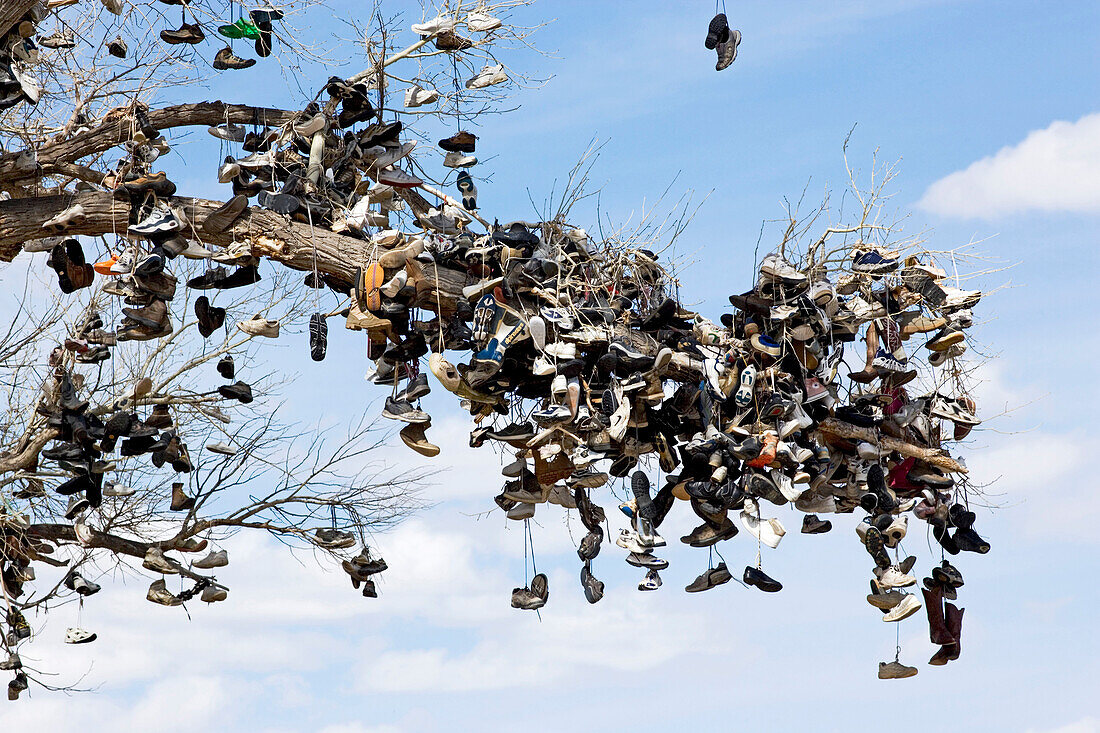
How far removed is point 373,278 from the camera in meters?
5.20

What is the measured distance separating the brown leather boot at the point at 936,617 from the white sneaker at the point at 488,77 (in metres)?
3.42

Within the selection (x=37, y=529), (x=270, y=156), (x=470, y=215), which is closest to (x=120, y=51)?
(x=270, y=156)

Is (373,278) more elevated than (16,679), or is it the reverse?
(373,278)

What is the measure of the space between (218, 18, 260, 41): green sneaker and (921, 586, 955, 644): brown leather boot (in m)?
4.48

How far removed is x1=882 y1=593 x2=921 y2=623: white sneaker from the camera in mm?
5582

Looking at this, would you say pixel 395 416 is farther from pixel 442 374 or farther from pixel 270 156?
pixel 270 156

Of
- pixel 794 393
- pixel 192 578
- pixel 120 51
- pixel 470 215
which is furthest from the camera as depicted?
pixel 192 578

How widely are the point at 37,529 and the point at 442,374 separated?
409cm

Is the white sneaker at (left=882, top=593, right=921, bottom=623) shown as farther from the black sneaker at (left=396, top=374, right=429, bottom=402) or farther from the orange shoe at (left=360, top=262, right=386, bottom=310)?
the orange shoe at (left=360, top=262, right=386, bottom=310)

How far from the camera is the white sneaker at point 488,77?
6.48m

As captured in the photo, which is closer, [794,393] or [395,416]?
[395,416]

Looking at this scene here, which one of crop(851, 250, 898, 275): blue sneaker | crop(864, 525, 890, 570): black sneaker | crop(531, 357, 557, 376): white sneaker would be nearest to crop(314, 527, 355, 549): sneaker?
crop(531, 357, 557, 376): white sneaker

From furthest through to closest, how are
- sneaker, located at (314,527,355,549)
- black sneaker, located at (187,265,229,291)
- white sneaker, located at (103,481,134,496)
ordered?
1. sneaker, located at (314,527,355,549)
2. white sneaker, located at (103,481,134,496)
3. black sneaker, located at (187,265,229,291)

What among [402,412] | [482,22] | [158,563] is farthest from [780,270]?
[158,563]
